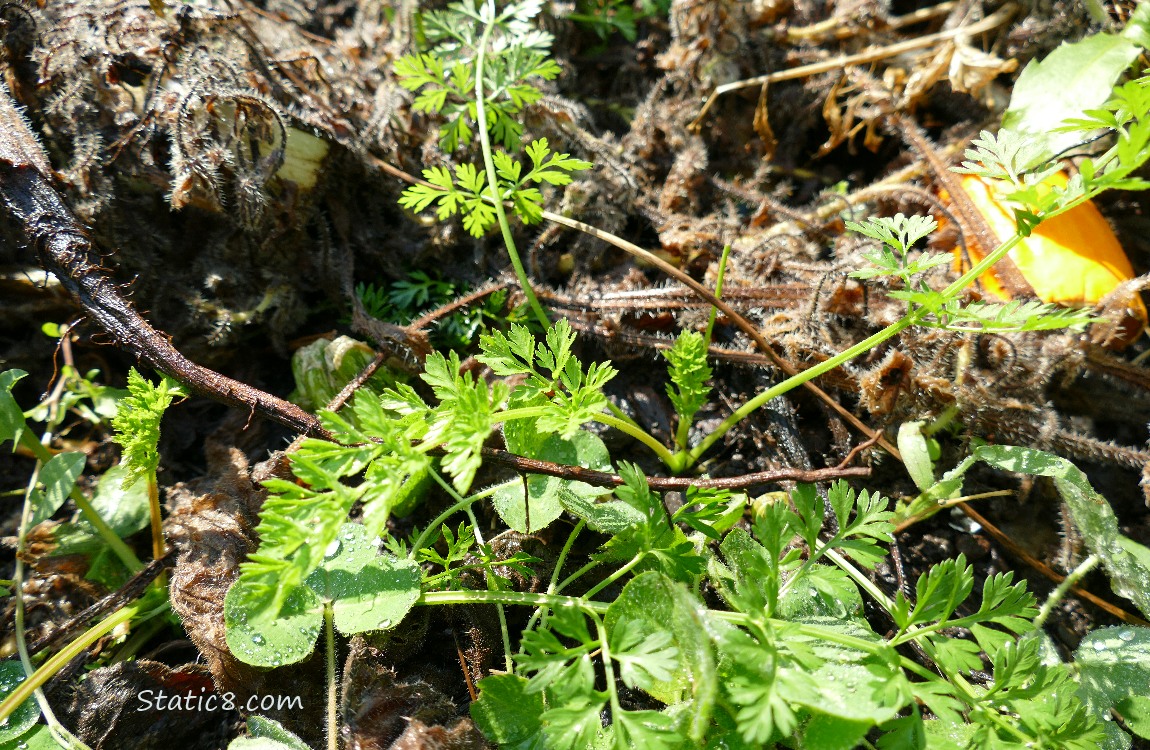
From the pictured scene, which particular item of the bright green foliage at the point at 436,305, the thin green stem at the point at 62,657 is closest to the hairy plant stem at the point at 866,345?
the bright green foliage at the point at 436,305

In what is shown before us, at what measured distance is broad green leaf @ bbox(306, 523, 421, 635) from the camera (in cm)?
166

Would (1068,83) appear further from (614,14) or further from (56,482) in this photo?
(56,482)

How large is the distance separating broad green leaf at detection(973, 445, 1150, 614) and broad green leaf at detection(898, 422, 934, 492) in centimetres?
14

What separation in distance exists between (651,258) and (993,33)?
1.90 metres

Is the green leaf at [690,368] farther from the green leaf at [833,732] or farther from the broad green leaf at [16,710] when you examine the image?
the broad green leaf at [16,710]

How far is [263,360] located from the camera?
8.15 feet

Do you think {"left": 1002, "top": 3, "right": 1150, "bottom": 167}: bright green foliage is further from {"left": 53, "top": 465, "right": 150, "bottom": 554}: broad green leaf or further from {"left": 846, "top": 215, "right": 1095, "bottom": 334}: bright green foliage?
{"left": 53, "top": 465, "right": 150, "bottom": 554}: broad green leaf

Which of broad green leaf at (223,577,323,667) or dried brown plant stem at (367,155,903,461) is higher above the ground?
dried brown plant stem at (367,155,903,461)

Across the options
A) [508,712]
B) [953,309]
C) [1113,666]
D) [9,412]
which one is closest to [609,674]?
[508,712]

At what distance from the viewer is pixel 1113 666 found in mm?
1724

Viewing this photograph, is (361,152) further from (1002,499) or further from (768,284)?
(1002,499)

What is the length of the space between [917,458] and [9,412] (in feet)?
8.30

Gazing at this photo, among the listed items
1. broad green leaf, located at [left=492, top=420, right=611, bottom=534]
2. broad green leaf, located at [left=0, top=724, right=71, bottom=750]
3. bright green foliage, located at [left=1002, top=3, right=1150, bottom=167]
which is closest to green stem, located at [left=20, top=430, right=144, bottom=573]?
broad green leaf, located at [left=0, top=724, right=71, bottom=750]

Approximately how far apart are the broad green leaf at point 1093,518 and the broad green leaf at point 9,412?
2654 mm
